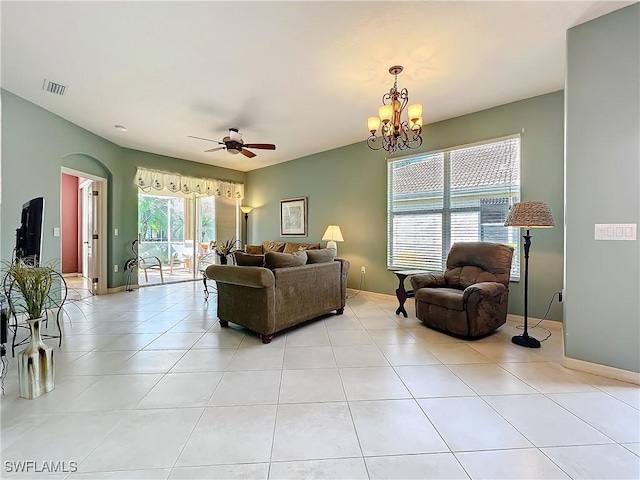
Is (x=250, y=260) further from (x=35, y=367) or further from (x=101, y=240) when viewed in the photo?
(x=101, y=240)

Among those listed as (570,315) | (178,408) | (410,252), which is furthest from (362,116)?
(178,408)

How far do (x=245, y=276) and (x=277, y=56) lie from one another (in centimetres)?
209

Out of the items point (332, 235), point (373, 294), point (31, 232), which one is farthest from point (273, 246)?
point (31, 232)

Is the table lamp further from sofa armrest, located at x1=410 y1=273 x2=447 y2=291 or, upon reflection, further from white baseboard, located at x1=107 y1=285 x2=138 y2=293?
white baseboard, located at x1=107 y1=285 x2=138 y2=293

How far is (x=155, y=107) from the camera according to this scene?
365 centimetres

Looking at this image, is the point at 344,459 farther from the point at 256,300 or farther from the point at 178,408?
the point at 256,300

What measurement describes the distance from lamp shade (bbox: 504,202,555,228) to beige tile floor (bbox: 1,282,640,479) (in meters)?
1.18

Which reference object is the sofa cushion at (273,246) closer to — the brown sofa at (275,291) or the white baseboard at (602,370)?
the brown sofa at (275,291)

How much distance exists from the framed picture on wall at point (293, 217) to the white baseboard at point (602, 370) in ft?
14.9

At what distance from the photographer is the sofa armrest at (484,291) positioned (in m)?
2.88

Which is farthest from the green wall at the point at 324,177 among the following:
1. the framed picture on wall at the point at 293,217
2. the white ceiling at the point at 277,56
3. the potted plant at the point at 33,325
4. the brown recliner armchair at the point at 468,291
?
the potted plant at the point at 33,325

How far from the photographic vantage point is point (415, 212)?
4.43 m

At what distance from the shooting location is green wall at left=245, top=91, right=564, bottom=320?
3.28 metres

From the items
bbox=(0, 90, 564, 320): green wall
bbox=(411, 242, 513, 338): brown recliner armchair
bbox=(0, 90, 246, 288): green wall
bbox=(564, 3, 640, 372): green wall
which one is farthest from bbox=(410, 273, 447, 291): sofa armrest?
bbox=(0, 90, 246, 288): green wall
